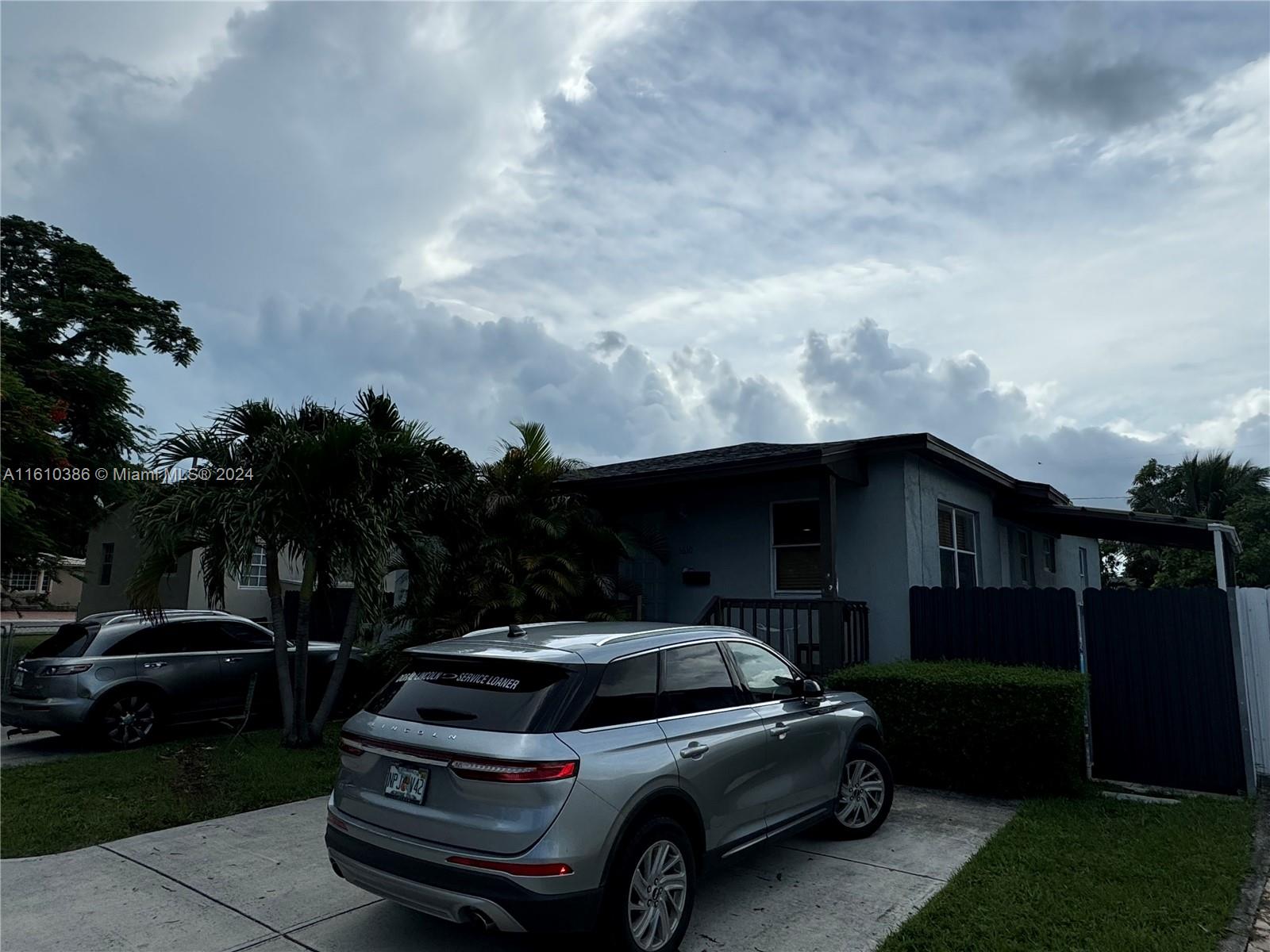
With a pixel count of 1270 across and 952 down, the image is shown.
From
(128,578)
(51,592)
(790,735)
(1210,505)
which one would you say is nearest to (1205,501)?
(1210,505)

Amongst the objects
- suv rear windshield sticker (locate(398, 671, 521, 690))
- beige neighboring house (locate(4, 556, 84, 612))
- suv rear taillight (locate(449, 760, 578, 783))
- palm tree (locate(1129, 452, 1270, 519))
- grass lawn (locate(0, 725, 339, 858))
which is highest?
palm tree (locate(1129, 452, 1270, 519))

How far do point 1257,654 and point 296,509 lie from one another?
9948 mm

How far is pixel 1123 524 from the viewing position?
13.0 metres

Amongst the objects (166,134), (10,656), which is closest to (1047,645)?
(166,134)

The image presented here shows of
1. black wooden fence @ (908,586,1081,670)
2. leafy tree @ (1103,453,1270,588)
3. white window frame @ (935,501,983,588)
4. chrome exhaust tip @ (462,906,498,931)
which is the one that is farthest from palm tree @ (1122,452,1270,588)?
chrome exhaust tip @ (462,906,498,931)

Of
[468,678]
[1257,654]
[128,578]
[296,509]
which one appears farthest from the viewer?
[128,578]

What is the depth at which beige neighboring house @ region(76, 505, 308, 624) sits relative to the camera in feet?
71.2

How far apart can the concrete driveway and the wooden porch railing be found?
3.27 m

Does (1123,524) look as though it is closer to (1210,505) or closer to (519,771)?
(519,771)

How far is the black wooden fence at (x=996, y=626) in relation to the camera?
8.43 m

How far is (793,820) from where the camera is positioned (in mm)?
5059

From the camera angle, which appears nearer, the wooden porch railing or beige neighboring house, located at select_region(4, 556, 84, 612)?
the wooden porch railing

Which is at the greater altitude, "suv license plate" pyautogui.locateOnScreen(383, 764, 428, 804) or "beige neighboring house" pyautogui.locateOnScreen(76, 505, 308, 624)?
"beige neighboring house" pyautogui.locateOnScreen(76, 505, 308, 624)

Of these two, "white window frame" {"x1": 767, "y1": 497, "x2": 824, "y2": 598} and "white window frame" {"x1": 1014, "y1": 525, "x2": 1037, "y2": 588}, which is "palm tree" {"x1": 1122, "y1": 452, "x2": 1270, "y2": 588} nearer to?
"white window frame" {"x1": 1014, "y1": 525, "x2": 1037, "y2": 588}
